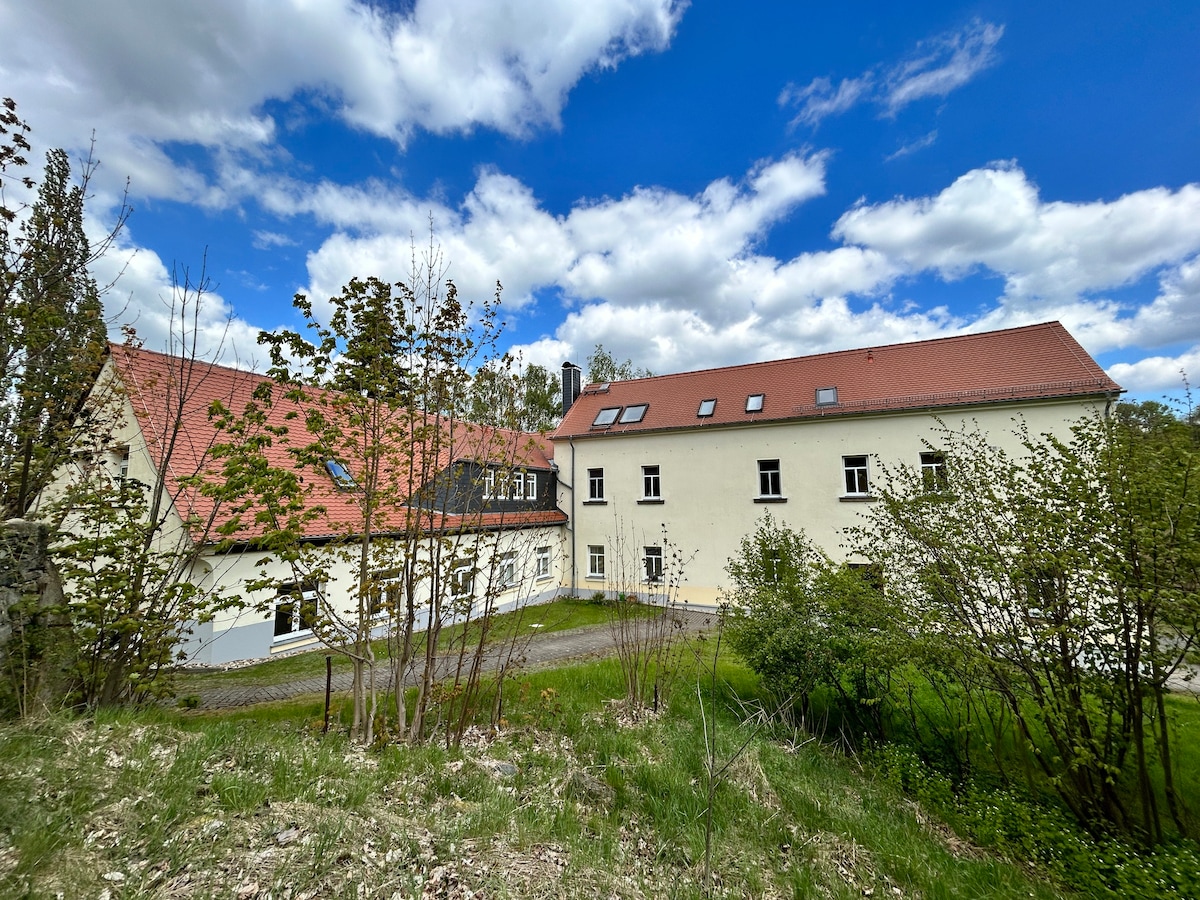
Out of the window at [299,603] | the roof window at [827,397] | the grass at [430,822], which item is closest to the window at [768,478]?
the roof window at [827,397]

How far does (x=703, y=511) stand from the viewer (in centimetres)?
1858

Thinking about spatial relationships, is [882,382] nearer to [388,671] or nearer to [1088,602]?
[1088,602]

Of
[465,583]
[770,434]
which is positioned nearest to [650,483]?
[770,434]

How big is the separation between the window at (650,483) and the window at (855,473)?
23.0 feet

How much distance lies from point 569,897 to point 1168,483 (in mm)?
6127

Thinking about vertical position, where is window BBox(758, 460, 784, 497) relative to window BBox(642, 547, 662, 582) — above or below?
above

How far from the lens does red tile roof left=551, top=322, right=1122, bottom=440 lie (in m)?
14.6

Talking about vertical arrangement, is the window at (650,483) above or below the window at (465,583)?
above

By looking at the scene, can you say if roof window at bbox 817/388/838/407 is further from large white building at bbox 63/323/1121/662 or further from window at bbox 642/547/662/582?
window at bbox 642/547/662/582

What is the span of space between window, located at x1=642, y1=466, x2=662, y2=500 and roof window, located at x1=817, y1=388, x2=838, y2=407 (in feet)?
22.2

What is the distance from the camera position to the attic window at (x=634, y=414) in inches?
822

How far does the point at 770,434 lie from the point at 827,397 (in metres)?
2.42

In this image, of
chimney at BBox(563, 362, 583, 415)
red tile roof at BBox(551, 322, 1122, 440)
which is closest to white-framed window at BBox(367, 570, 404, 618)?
red tile roof at BBox(551, 322, 1122, 440)

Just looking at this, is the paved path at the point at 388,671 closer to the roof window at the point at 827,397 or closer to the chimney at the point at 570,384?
the roof window at the point at 827,397
